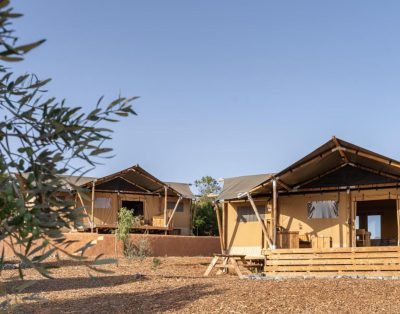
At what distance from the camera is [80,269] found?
17.5m

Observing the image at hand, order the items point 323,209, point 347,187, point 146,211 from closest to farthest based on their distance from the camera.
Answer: point 347,187 < point 323,209 < point 146,211

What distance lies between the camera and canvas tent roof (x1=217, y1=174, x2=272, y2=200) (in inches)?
836

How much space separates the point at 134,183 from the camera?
30.2 m

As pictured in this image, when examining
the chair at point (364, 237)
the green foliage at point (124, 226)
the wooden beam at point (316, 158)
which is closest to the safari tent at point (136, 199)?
the green foliage at point (124, 226)

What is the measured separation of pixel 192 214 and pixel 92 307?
22468 mm

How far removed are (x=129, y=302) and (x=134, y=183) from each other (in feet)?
62.0

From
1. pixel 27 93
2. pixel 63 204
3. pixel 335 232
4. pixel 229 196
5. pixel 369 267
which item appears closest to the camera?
pixel 63 204

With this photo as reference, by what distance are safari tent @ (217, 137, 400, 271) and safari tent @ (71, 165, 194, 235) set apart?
743 cm

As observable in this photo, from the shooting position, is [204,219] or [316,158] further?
[204,219]

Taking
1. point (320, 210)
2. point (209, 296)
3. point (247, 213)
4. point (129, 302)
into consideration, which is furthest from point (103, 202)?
point (209, 296)

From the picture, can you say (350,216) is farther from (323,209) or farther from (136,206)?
(136,206)

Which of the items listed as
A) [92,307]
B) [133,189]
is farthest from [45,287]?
[133,189]

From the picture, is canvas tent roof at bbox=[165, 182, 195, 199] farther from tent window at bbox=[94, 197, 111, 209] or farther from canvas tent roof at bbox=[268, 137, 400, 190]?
canvas tent roof at bbox=[268, 137, 400, 190]

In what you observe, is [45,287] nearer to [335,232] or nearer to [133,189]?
[335,232]
